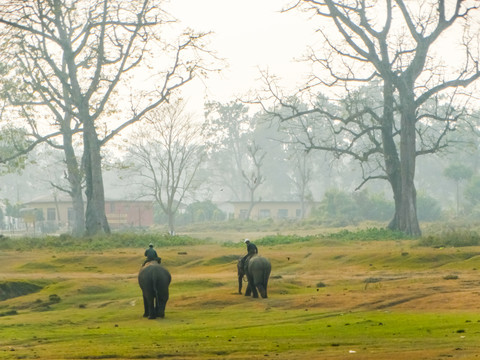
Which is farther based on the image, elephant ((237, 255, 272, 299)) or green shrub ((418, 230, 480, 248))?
green shrub ((418, 230, 480, 248))

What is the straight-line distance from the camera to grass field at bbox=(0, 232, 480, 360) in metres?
13.8

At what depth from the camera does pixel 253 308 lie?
2038 cm

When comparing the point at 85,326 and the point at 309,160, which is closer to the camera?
the point at 85,326

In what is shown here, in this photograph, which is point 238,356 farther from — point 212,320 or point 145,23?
point 145,23

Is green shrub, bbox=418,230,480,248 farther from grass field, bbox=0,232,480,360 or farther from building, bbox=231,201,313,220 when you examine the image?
building, bbox=231,201,313,220

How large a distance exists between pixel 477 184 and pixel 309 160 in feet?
136

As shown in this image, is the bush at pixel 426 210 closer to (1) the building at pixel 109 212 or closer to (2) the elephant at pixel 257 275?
(1) the building at pixel 109 212

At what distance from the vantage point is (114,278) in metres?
28.0

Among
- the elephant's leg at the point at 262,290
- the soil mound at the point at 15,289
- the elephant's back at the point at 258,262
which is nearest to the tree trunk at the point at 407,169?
the elephant's back at the point at 258,262

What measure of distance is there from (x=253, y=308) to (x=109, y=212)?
224 ft

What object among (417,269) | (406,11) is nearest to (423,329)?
(417,269)

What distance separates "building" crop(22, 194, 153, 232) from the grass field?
163 feet

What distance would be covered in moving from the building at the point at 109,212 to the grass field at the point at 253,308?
1960 inches

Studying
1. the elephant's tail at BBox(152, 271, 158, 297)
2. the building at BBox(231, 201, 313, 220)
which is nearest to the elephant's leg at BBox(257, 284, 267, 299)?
the elephant's tail at BBox(152, 271, 158, 297)
